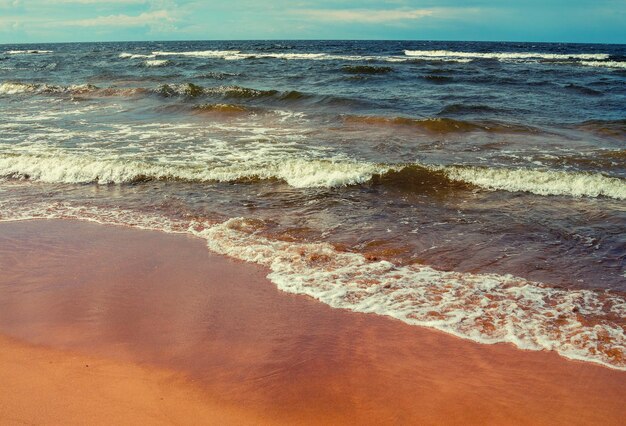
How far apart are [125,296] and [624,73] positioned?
35.5 meters

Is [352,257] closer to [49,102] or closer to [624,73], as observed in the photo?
[49,102]

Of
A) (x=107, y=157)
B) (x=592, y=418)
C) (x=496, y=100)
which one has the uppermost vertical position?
(x=496, y=100)

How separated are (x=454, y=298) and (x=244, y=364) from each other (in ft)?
7.11

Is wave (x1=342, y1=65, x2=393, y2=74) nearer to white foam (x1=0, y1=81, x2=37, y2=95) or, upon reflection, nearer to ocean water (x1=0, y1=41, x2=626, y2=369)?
ocean water (x1=0, y1=41, x2=626, y2=369)

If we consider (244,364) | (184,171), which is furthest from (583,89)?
(244,364)

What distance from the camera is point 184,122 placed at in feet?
51.6

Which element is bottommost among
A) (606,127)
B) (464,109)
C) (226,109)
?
(606,127)

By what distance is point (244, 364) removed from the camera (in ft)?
12.8

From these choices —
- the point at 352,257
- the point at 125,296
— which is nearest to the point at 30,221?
the point at 125,296

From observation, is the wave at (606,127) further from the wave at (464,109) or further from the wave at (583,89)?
the wave at (583,89)

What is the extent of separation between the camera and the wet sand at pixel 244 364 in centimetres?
338

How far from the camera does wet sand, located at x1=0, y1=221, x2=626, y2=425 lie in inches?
133

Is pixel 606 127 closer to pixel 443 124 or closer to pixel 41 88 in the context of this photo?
pixel 443 124

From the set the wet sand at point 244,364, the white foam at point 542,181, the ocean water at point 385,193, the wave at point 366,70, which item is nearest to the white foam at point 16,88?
the ocean water at point 385,193
